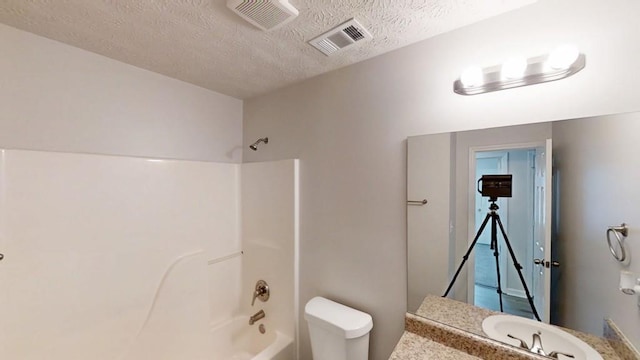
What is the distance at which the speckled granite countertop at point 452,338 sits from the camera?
Result: 3.54 ft

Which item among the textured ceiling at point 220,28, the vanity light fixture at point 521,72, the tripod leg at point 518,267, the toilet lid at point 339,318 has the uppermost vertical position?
the textured ceiling at point 220,28

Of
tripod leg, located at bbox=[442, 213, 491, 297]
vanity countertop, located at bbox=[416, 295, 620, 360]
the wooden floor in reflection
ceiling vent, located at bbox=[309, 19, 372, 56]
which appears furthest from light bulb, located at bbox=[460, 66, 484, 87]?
vanity countertop, located at bbox=[416, 295, 620, 360]

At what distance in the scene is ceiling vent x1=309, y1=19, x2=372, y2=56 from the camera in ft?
4.19

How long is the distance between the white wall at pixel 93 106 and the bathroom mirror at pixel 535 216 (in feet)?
5.76

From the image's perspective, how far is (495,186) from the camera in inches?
48.6

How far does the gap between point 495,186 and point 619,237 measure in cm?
44

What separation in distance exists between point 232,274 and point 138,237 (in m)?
0.85

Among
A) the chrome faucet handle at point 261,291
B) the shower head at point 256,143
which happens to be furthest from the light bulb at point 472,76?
the chrome faucet handle at point 261,291

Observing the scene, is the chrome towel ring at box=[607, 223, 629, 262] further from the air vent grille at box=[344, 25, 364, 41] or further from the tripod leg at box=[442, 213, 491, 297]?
the air vent grille at box=[344, 25, 364, 41]

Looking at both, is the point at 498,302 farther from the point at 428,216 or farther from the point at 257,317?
the point at 257,317

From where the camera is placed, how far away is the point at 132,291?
1.67m

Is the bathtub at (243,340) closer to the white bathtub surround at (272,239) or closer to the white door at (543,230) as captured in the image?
the white bathtub surround at (272,239)

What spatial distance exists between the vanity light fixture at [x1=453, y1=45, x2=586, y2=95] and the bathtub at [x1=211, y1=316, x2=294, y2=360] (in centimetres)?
209

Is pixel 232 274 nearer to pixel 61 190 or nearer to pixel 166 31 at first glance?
pixel 61 190
